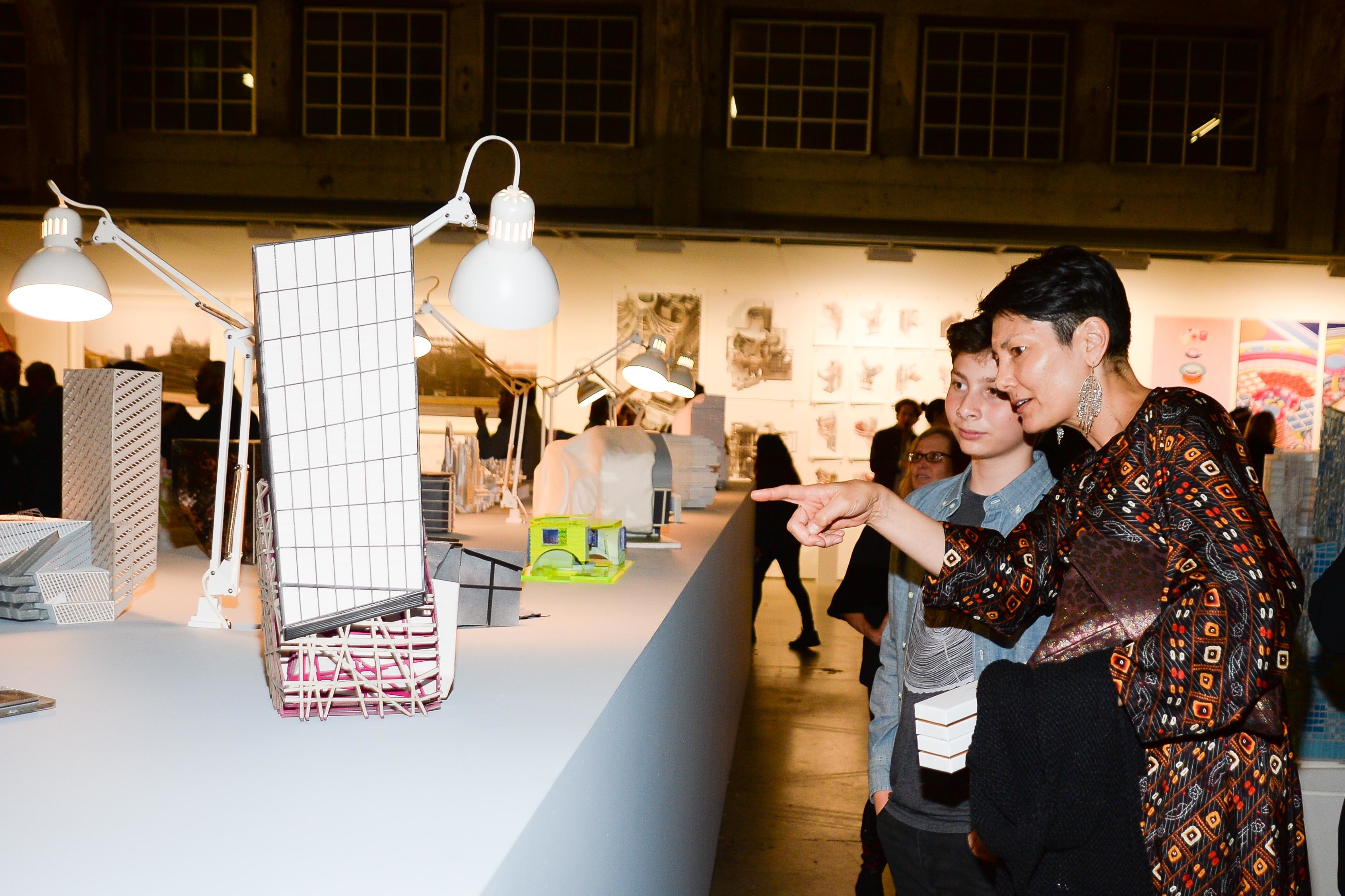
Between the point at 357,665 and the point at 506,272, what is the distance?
2.25 feet

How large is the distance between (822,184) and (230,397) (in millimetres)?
9293

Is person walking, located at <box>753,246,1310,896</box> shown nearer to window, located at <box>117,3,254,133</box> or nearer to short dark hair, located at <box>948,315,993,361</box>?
short dark hair, located at <box>948,315,993,361</box>

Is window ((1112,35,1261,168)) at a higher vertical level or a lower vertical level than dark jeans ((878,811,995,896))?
higher

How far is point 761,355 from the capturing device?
385 inches

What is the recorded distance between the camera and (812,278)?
9758 millimetres

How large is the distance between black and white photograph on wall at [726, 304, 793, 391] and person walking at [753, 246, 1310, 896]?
8.20 m

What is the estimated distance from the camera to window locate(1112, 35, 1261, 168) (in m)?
10.4

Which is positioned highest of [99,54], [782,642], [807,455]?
[99,54]

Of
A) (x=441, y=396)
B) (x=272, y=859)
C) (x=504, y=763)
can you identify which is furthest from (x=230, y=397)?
(x=441, y=396)

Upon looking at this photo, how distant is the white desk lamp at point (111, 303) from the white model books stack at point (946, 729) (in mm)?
1238

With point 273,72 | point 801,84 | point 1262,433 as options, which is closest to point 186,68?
point 273,72

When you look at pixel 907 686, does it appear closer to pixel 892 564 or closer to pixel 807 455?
pixel 892 564

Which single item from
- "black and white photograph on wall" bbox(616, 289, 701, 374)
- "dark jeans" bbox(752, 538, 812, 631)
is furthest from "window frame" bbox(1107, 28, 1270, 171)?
"dark jeans" bbox(752, 538, 812, 631)

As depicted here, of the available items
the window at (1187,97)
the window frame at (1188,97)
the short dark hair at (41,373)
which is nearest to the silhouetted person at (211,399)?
the short dark hair at (41,373)
